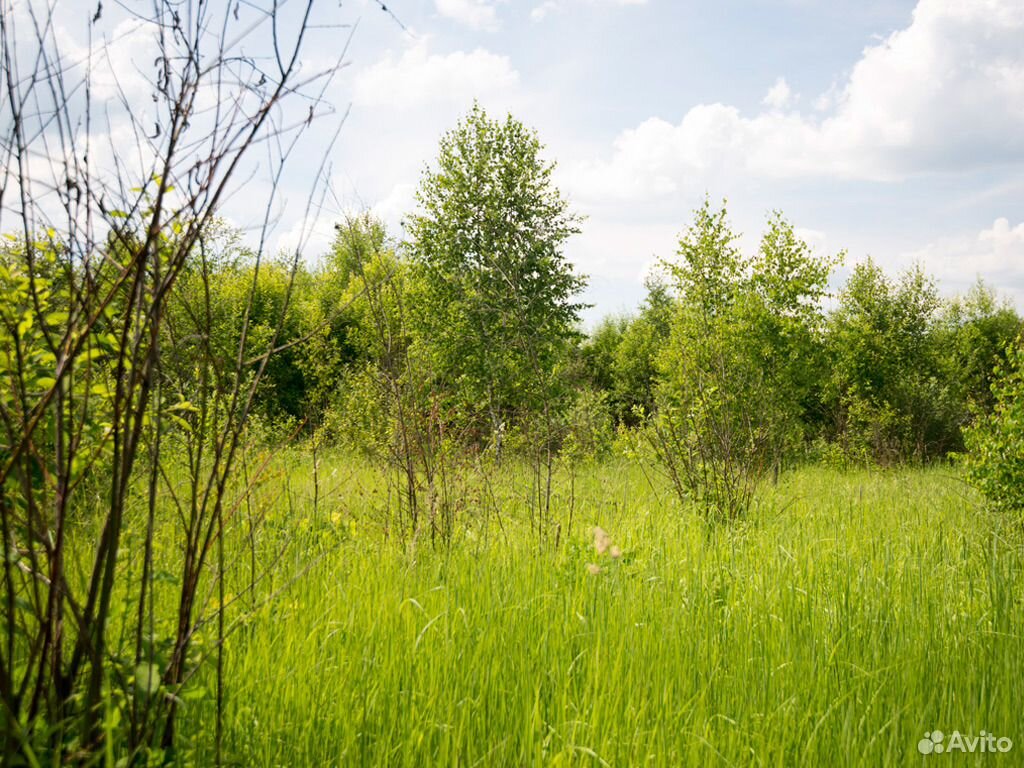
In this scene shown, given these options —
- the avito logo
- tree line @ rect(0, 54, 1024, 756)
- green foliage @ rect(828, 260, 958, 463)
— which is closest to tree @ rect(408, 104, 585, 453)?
tree line @ rect(0, 54, 1024, 756)

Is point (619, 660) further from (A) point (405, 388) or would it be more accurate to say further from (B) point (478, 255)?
(B) point (478, 255)

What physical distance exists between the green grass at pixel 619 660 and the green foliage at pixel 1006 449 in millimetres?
2273

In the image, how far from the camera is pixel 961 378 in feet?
79.8

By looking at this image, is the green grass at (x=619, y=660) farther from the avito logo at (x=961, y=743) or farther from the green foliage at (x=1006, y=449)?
the green foliage at (x=1006, y=449)

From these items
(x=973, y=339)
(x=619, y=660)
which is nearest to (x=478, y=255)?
(x=619, y=660)

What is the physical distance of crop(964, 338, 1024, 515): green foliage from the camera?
20.1ft

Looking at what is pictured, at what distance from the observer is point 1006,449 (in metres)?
6.25

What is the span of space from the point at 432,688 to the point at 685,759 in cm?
90

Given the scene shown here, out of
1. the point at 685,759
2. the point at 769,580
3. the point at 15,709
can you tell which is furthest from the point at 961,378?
the point at 15,709

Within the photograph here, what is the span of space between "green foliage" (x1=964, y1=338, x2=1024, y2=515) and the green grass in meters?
2.27

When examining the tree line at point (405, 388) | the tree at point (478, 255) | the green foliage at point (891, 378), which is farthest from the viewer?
the green foliage at point (891, 378)

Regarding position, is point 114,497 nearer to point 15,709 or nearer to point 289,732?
point 15,709

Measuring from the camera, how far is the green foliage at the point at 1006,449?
6.14 m

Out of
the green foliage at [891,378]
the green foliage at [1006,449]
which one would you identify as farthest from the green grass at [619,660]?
the green foliage at [891,378]
